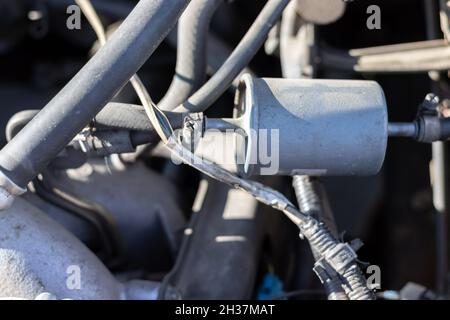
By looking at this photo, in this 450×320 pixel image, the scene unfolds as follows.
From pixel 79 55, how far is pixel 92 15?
0.49 meters

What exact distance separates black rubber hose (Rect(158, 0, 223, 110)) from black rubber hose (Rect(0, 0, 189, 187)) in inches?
5.4

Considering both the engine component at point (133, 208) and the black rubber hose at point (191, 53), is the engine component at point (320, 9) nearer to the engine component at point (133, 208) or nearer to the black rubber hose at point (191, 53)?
the black rubber hose at point (191, 53)

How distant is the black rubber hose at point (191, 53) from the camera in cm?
76

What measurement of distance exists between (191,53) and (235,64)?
0.09m

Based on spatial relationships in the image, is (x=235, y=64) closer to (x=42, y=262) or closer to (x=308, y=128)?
(x=308, y=128)

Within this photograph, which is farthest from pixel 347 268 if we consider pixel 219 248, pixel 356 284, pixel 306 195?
pixel 219 248

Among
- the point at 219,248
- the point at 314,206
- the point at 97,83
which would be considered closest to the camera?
the point at 97,83

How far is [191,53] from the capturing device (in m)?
0.78

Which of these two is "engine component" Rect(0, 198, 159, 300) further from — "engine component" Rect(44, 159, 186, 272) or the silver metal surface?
"engine component" Rect(44, 159, 186, 272)

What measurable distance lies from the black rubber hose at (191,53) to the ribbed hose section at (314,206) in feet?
0.62

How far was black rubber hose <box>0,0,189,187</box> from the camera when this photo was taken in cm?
62

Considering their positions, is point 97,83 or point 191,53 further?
point 191,53

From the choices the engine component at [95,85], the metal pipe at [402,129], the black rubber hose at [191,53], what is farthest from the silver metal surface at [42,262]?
the metal pipe at [402,129]

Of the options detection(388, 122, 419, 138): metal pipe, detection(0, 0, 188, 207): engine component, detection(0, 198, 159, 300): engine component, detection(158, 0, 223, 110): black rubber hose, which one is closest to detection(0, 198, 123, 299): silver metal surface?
detection(0, 198, 159, 300): engine component
